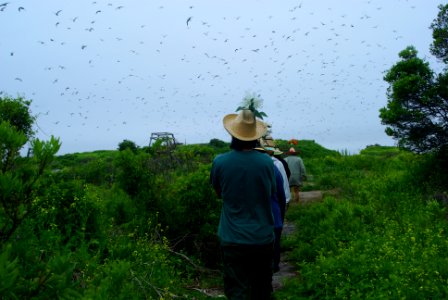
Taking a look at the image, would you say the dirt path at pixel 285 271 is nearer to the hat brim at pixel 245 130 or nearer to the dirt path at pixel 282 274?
the dirt path at pixel 282 274

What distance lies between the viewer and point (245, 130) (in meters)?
4.21

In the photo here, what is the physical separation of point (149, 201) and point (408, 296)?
15.0ft

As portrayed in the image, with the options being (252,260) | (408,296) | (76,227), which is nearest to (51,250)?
(76,227)

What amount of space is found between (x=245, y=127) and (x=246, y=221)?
88 cm

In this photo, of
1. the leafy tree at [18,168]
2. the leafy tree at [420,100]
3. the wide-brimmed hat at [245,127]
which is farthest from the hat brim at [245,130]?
the leafy tree at [420,100]

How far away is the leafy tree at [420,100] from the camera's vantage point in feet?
40.0

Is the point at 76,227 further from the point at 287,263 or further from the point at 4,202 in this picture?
the point at 4,202

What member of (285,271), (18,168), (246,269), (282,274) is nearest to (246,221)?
(246,269)

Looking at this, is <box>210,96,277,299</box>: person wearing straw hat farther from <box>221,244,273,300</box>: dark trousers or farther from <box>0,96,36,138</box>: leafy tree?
<box>0,96,36,138</box>: leafy tree

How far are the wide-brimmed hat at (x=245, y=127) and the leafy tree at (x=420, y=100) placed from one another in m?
9.18

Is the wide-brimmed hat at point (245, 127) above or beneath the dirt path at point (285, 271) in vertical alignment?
above

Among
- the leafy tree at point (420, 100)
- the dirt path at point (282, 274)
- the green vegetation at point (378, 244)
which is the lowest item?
the dirt path at point (282, 274)

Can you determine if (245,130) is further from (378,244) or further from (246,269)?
(378,244)

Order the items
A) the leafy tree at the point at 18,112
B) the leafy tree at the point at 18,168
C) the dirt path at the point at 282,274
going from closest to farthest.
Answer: the leafy tree at the point at 18,168 < the dirt path at the point at 282,274 < the leafy tree at the point at 18,112
